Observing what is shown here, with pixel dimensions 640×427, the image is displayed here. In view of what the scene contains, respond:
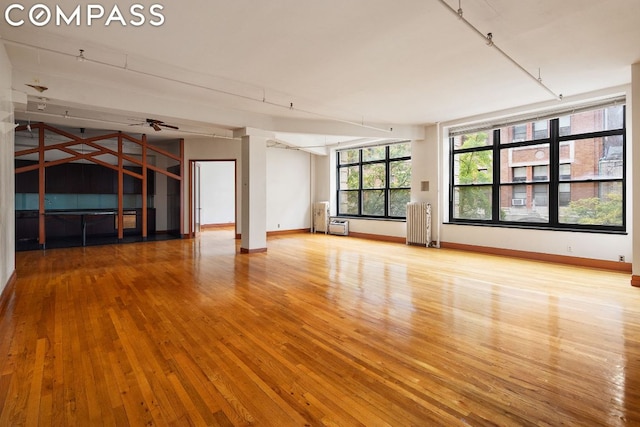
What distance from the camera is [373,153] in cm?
1010

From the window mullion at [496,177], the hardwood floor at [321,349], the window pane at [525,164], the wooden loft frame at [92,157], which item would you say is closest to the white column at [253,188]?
A: the hardwood floor at [321,349]

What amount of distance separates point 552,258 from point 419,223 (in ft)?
9.20

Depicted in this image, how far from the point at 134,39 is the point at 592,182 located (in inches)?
286

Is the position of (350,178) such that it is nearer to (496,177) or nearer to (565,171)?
(496,177)

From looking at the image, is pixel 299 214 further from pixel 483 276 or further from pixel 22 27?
pixel 22 27

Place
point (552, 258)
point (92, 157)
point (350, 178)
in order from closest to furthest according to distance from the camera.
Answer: point (552, 258) < point (92, 157) < point (350, 178)

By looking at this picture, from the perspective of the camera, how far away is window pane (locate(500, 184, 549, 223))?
6.61 metres

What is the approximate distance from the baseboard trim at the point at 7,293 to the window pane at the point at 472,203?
8.00m

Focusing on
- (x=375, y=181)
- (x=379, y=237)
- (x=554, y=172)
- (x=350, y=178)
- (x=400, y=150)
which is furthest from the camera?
(x=350, y=178)

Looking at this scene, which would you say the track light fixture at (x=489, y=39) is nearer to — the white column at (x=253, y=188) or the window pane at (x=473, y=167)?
the window pane at (x=473, y=167)

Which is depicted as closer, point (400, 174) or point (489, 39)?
point (489, 39)

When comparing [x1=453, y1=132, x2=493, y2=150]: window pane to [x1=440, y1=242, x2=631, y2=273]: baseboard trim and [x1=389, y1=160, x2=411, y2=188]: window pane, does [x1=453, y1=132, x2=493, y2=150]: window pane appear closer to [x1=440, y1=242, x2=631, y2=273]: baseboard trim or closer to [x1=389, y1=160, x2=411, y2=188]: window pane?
[x1=389, y1=160, x2=411, y2=188]: window pane

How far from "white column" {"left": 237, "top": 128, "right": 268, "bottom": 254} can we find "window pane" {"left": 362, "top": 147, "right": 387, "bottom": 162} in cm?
387

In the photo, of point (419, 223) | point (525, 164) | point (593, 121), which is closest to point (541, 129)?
point (525, 164)
